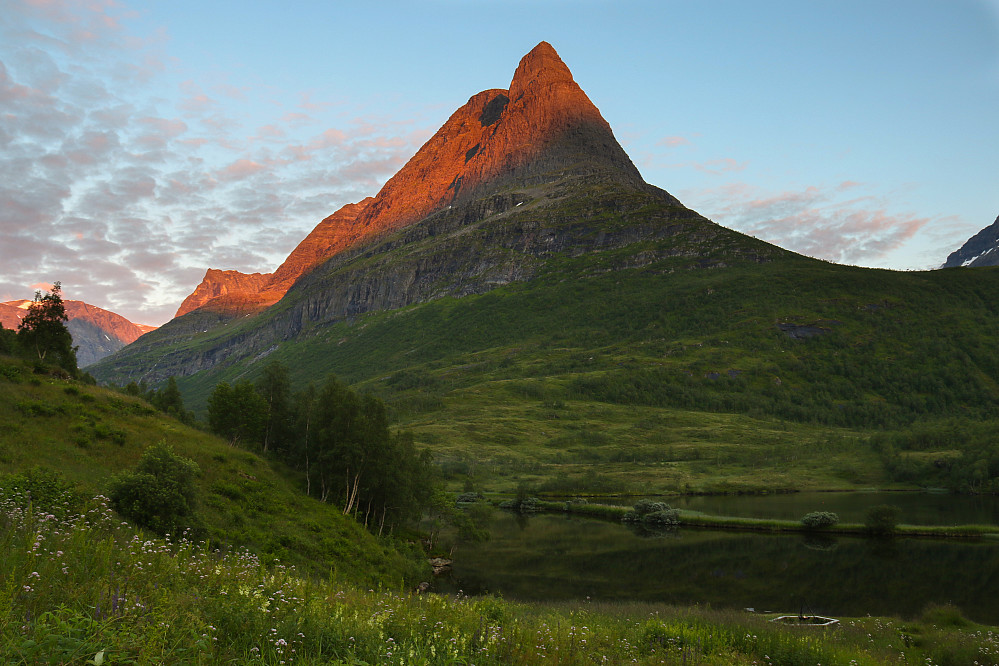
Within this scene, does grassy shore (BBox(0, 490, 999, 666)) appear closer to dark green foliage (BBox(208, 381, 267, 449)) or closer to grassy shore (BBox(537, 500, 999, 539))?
dark green foliage (BBox(208, 381, 267, 449))

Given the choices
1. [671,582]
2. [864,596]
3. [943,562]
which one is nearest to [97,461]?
[671,582]

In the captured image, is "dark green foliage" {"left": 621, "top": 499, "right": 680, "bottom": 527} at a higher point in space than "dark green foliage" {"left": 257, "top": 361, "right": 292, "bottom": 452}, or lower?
lower

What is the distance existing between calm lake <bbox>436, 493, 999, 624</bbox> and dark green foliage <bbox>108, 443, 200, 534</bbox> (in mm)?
18936

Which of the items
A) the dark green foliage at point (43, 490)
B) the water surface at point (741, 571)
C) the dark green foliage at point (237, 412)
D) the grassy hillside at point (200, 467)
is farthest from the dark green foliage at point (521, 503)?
the dark green foliage at point (43, 490)

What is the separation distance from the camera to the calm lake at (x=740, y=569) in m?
49.4

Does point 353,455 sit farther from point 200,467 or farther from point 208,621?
point 208,621

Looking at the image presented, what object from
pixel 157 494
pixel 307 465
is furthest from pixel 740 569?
pixel 157 494

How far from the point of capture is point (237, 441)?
230 feet

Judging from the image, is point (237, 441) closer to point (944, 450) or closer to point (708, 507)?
point (708, 507)

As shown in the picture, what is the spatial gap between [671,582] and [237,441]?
2143 inches

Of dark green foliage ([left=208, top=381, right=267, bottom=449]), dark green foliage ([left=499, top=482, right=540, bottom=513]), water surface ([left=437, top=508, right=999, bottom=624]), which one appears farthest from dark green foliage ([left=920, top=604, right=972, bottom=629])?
dark green foliage ([left=499, top=482, right=540, bottom=513])

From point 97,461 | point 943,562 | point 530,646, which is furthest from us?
point 943,562

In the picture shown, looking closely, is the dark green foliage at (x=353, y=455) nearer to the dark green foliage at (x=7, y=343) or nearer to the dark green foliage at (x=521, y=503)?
the dark green foliage at (x=7, y=343)

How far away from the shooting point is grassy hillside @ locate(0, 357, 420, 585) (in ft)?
108
